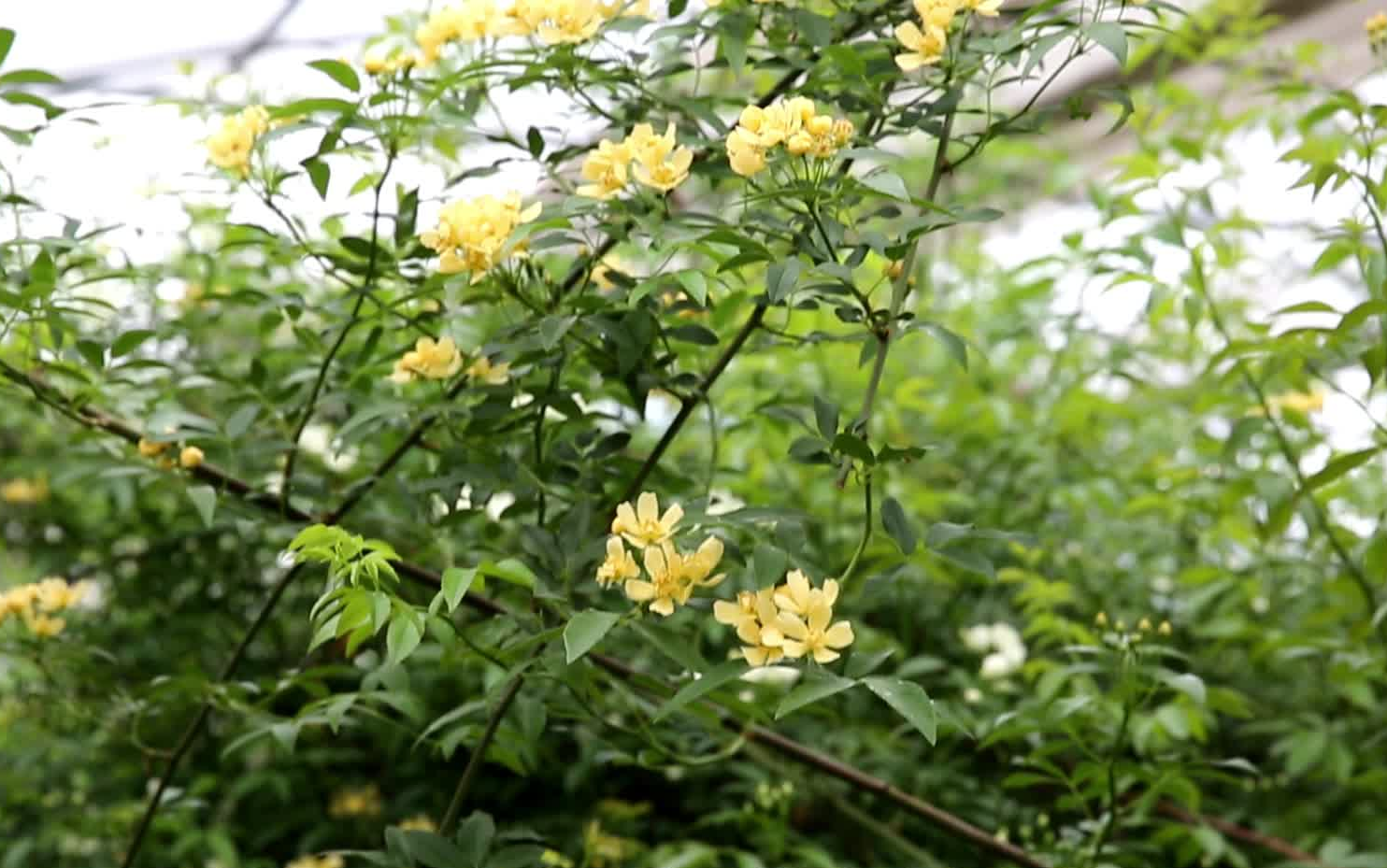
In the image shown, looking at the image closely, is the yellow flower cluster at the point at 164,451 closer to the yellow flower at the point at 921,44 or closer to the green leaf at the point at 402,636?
the green leaf at the point at 402,636

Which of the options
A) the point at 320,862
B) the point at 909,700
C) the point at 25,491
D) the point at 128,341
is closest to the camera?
the point at 909,700

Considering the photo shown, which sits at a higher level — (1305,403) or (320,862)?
(1305,403)

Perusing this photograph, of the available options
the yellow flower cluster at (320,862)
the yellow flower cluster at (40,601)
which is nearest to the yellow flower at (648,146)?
the yellow flower cluster at (40,601)

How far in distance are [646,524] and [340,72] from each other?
0.45m

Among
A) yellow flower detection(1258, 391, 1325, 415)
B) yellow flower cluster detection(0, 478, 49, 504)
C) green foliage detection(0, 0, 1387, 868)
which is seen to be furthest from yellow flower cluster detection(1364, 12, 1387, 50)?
yellow flower cluster detection(0, 478, 49, 504)

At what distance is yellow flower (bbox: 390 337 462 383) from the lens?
1096mm

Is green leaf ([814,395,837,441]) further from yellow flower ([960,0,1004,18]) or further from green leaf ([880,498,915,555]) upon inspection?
yellow flower ([960,0,1004,18])

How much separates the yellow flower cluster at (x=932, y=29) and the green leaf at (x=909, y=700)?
0.40m

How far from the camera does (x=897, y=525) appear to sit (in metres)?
0.95

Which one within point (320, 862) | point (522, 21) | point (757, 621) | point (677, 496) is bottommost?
point (320, 862)

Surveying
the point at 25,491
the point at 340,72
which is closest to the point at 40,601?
the point at 340,72

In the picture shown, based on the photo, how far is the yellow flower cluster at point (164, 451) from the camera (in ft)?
3.80

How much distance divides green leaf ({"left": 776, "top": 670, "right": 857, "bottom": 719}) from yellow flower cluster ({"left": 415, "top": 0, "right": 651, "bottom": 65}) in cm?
47

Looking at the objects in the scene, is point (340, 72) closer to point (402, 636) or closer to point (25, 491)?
point (402, 636)
